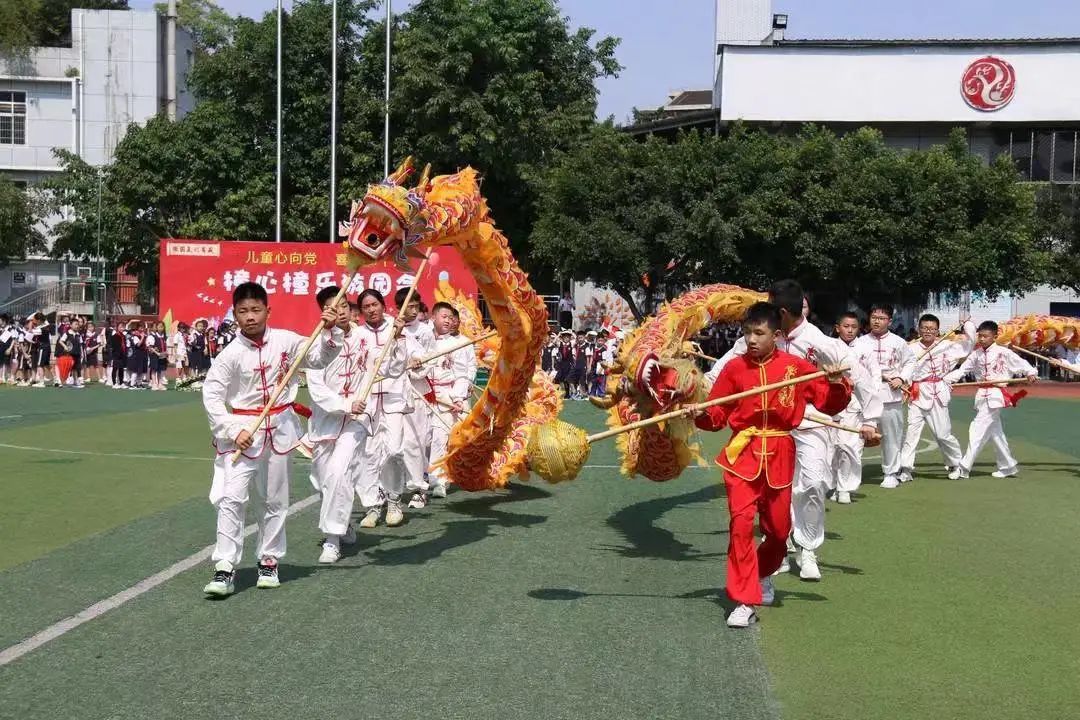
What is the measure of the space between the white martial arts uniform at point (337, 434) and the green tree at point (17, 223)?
3248 cm

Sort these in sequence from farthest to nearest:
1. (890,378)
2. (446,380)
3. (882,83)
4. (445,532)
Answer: (882,83)
(890,378)
(446,380)
(445,532)

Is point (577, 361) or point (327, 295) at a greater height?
point (327, 295)

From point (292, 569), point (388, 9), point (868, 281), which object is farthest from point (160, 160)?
point (292, 569)

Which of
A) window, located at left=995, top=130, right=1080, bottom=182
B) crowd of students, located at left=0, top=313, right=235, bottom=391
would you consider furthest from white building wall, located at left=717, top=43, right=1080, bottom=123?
crowd of students, located at left=0, top=313, right=235, bottom=391

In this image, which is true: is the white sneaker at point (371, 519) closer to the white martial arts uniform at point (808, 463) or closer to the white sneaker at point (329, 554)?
the white sneaker at point (329, 554)

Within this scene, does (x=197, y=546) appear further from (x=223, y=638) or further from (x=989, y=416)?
(x=989, y=416)

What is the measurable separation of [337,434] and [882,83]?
34063 millimetres

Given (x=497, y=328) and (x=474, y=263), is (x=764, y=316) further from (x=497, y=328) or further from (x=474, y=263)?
(x=497, y=328)

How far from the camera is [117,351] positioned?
27.8 meters

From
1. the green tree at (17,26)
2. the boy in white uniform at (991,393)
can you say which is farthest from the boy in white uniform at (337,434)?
the green tree at (17,26)

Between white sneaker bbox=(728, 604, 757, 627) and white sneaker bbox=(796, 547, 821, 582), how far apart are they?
4.42ft

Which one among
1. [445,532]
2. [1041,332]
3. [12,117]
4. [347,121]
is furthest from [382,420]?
[12,117]

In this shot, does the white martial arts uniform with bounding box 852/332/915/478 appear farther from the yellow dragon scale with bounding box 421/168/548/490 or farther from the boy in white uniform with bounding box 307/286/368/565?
the boy in white uniform with bounding box 307/286/368/565

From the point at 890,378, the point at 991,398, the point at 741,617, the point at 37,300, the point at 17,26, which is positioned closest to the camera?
the point at 741,617
